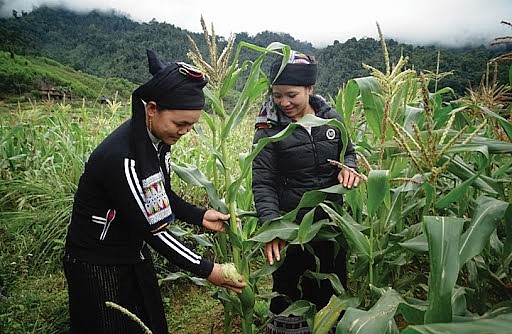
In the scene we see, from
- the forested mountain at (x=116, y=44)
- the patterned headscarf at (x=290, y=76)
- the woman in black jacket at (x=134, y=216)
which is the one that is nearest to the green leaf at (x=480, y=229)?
the woman in black jacket at (x=134, y=216)

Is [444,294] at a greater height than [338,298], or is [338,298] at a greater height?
[444,294]

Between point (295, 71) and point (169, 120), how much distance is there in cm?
67

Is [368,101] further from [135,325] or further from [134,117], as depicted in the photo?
[135,325]

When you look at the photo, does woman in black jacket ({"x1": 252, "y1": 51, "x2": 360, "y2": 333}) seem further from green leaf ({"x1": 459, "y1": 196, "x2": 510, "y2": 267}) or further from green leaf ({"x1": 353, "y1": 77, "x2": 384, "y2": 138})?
green leaf ({"x1": 459, "y1": 196, "x2": 510, "y2": 267})

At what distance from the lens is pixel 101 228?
58.5 inches

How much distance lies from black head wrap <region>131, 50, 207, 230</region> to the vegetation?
0.56 feet

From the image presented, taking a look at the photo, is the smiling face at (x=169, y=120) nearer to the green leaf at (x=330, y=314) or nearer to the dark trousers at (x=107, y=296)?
the dark trousers at (x=107, y=296)

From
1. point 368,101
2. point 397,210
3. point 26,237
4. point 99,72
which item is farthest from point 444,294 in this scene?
point 99,72

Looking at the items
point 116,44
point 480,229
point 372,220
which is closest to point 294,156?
point 372,220

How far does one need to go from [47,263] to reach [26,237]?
0.34 m

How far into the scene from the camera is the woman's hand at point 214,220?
65.3 inches

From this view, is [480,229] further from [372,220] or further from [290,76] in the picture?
[290,76]

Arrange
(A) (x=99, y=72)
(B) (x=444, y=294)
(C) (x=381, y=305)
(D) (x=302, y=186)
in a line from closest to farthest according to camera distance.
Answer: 1. (B) (x=444, y=294)
2. (C) (x=381, y=305)
3. (D) (x=302, y=186)
4. (A) (x=99, y=72)

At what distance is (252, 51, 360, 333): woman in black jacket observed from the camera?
1.77 meters
